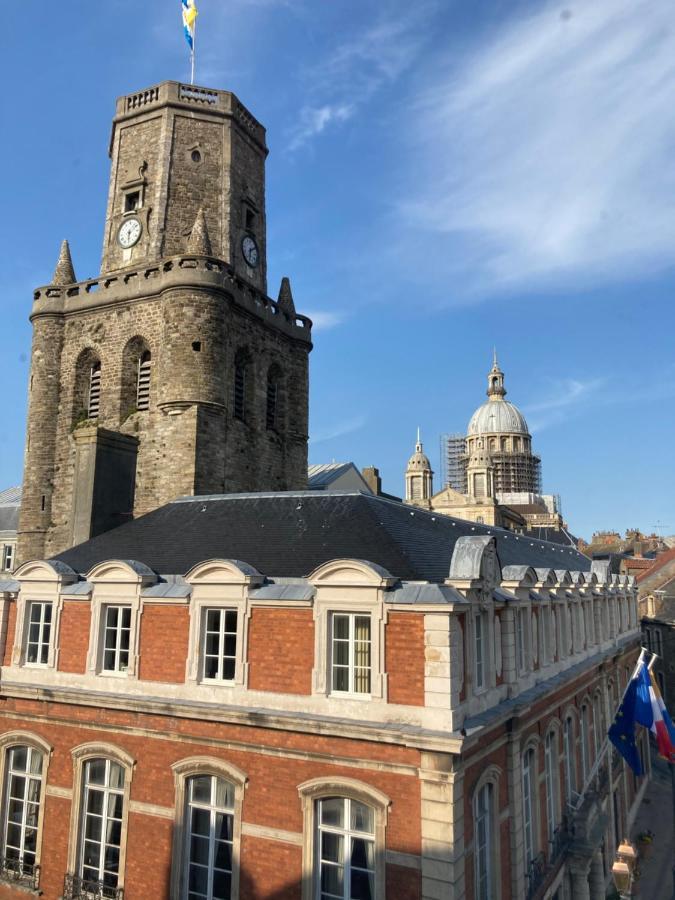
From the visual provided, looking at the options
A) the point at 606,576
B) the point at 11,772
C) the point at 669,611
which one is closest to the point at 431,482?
the point at 669,611

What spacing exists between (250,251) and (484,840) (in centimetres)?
2544

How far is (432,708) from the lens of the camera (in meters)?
11.8

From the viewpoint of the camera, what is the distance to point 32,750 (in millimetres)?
16234

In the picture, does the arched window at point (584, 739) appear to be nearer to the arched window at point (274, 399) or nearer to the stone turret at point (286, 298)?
the arched window at point (274, 399)

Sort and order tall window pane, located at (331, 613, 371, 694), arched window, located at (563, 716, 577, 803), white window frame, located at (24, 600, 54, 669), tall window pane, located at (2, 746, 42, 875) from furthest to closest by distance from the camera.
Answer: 1. arched window, located at (563, 716, 577, 803)
2. white window frame, located at (24, 600, 54, 669)
3. tall window pane, located at (2, 746, 42, 875)
4. tall window pane, located at (331, 613, 371, 694)

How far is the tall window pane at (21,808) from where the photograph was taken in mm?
15633

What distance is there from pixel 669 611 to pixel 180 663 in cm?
4635

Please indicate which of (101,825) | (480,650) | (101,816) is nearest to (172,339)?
(101,816)

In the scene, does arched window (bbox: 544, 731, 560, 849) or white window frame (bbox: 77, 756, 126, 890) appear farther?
arched window (bbox: 544, 731, 560, 849)

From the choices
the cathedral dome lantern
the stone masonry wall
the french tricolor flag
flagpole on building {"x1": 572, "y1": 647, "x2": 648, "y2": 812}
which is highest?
Result: the cathedral dome lantern

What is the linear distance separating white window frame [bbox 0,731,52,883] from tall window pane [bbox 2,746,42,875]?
0.02 m

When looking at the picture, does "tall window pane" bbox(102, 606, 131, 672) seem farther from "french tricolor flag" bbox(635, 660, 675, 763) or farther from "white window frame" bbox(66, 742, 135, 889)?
"french tricolor flag" bbox(635, 660, 675, 763)

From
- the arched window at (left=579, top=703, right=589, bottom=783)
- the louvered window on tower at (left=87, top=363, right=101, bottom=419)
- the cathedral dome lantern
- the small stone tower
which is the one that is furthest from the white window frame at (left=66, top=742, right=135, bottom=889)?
the cathedral dome lantern

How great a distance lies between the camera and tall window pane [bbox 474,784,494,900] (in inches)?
513
